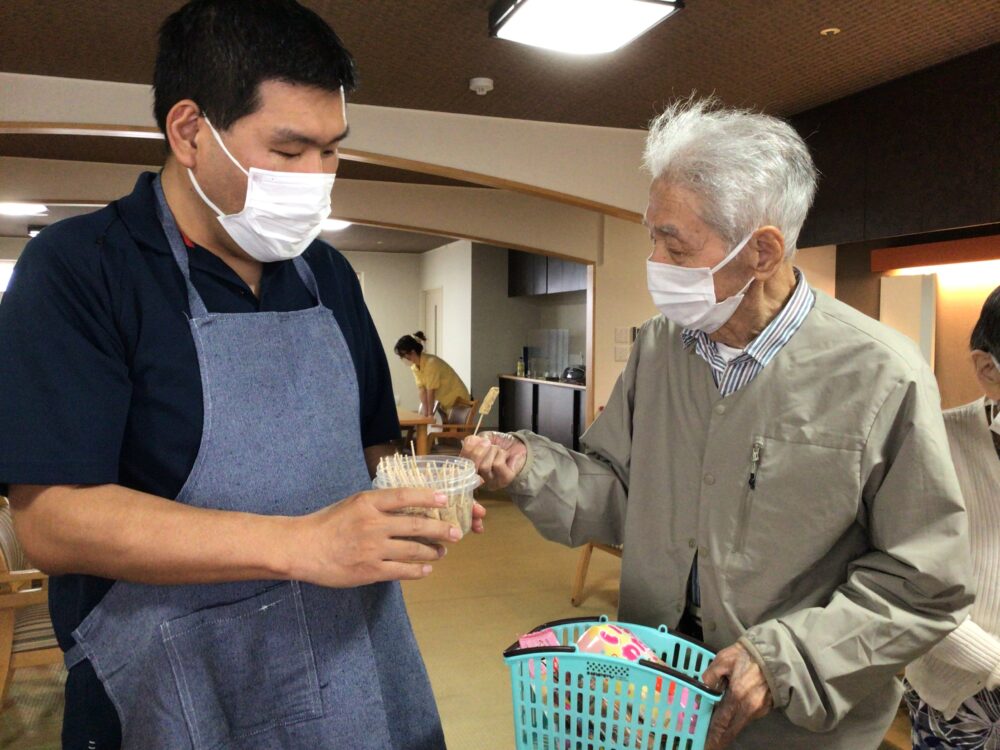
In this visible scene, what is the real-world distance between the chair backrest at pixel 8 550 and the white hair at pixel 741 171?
251 cm

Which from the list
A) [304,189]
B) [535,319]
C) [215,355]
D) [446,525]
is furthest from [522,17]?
[535,319]

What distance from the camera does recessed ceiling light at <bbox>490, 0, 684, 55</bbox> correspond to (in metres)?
2.77

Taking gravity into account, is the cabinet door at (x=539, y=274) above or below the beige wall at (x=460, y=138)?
below

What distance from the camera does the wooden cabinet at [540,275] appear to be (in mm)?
8273

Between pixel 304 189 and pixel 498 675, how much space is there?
2.99m

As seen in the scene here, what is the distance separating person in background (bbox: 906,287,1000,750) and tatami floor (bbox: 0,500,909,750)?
1539 mm

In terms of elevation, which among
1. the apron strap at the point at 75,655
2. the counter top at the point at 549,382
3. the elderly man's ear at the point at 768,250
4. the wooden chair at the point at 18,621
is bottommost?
the wooden chair at the point at 18,621

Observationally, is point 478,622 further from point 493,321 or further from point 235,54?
point 493,321

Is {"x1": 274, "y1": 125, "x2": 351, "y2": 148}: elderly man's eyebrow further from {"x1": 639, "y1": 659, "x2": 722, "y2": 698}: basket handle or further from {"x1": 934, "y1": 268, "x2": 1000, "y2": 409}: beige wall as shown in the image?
{"x1": 934, "y1": 268, "x2": 1000, "y2": 409}: beige wall

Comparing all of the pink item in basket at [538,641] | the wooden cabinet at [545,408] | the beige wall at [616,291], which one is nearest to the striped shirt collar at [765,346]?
the pink item in basket at [538,641]

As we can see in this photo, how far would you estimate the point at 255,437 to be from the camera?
1077 mm

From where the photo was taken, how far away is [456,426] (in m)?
7.65

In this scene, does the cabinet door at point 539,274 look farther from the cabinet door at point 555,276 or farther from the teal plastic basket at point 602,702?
the teal plastic basket at point 602,702

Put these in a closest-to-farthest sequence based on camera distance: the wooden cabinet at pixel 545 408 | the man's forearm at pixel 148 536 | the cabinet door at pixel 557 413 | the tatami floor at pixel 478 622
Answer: the man's forearm at pixel 148 536 < the tatami floor at pixel 478 622 < the wooden cabinet at pixel 545 408 < the cabinet door at pixel 557 413
